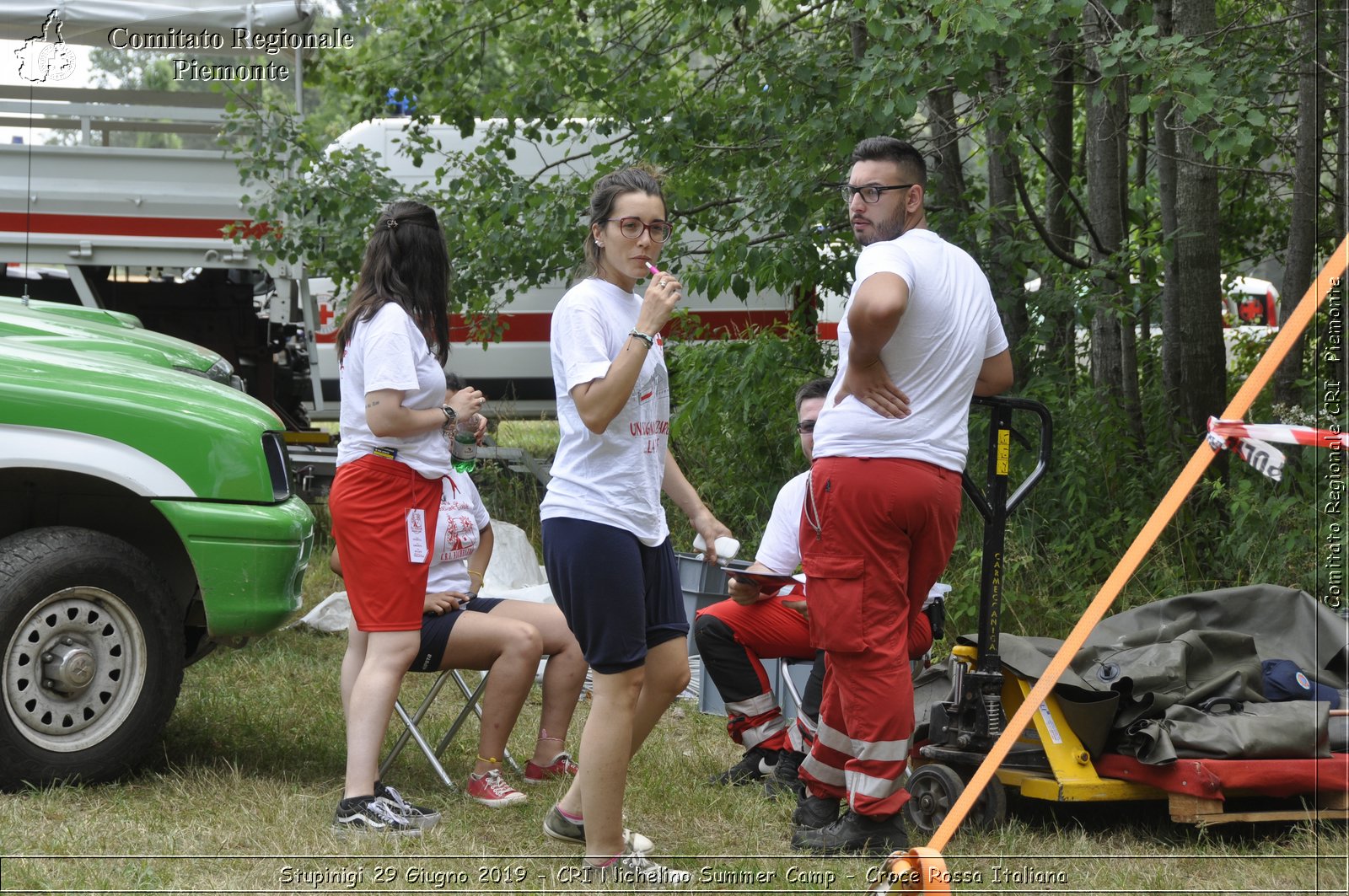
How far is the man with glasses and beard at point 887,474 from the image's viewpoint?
11.8 ft

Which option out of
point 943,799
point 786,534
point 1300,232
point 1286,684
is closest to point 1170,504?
point 943,799

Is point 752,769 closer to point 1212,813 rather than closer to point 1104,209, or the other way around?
point 1212,813

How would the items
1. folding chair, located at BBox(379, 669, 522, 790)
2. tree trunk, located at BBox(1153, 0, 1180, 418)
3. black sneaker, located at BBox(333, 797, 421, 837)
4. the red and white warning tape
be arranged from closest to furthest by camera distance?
the red and white warning tape < black sneaker, located at BBox(333, 797, 421, 837) < folding chair, located at BBox(379, 669, 522, 790) < tree trunk, located at BBox(1153, 0, 1180, 418)

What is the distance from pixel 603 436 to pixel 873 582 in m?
0.85

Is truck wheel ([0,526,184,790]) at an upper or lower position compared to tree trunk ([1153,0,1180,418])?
lower

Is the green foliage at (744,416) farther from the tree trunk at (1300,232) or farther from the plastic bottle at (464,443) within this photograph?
the plastic bottle at (464,443)

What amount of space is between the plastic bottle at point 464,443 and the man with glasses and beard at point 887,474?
120 cm

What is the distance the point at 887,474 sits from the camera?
3588mm

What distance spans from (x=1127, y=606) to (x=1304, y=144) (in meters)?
2.51

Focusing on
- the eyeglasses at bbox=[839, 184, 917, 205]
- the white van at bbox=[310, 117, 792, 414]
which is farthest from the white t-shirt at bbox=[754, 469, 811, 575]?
the white van at bbox=[310, 117, 792, 414]

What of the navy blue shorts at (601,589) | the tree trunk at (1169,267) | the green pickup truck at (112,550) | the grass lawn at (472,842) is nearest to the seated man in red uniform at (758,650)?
the grass lawn at (472,842)

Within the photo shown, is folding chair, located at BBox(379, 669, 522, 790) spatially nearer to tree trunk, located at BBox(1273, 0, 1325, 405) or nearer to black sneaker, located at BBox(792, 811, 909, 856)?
black sneaker, located at BBox(792, 811, 909, 856)

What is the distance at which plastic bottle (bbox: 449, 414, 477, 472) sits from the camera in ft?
14.2

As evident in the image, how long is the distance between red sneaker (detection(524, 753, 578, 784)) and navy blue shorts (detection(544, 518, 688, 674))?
136 cm
